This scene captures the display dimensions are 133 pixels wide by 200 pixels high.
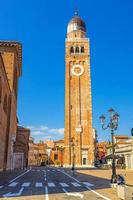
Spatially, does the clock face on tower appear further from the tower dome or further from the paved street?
the paved street

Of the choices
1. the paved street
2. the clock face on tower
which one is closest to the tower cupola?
the clock face on tower

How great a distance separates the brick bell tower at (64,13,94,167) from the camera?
6962cm

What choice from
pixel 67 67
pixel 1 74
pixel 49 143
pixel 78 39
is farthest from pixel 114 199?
pixel 49 143

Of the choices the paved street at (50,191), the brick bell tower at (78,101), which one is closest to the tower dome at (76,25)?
the brick bell tower at (78,101)

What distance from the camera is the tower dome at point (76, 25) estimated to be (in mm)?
82938

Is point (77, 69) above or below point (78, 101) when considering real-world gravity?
above

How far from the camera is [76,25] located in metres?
83.1

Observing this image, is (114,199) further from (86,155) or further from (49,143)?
(49,143)

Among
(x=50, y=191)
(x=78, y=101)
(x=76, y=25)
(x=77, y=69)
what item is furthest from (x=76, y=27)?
(x=50, y=191)

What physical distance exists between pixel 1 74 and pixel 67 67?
42119 mm

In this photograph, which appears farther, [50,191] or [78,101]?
[78,101]

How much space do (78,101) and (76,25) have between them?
23.0m

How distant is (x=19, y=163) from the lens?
70.1 m

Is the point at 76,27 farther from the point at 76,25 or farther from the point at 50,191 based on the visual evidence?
the point at 50,191
